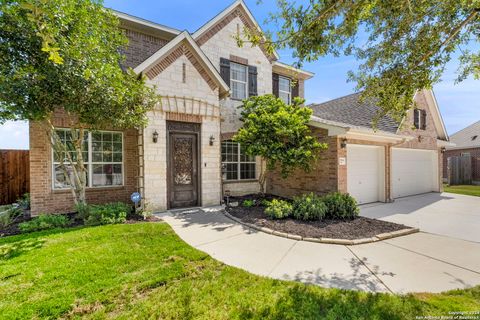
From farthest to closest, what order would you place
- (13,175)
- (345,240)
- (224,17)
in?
(224,17), (13,175), (345,240)

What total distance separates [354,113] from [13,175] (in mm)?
16240

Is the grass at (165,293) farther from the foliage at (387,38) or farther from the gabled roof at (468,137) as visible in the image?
the gabled roof at (468,137)

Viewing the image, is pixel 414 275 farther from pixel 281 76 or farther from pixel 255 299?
pixel 281 76

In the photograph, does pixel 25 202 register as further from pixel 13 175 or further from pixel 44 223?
pixel 44 223

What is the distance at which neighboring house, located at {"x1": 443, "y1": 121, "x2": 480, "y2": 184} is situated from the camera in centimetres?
2030

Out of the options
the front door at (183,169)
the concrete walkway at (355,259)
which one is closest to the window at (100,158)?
the front door at (183,169)

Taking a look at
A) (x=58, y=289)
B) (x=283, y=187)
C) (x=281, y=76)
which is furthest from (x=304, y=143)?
(x=58, y=289)

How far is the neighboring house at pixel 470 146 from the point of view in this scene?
20.3 metres

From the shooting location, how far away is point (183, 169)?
28.1ft

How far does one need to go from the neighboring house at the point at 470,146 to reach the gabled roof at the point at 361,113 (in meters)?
7.74

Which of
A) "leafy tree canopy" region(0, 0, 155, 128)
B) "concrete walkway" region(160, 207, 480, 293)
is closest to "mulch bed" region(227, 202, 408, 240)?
"concrete walkway" region(160, 207, 480, 293)

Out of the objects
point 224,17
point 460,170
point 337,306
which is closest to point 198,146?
point 337,306

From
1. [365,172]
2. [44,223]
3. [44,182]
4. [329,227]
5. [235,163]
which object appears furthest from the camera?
[235,163]

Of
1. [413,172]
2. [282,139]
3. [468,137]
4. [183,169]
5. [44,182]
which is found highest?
[468,137]
